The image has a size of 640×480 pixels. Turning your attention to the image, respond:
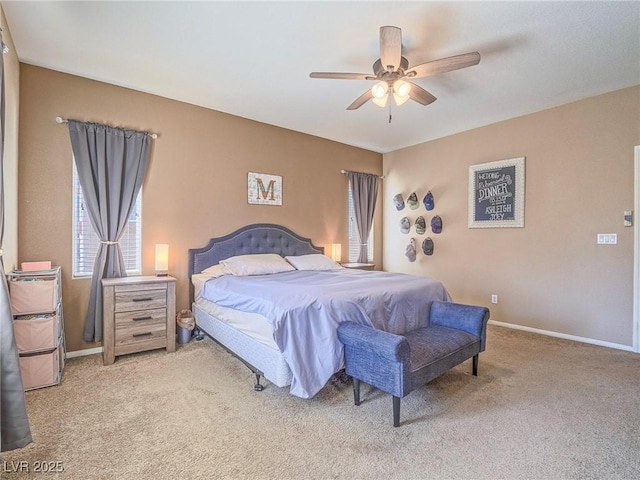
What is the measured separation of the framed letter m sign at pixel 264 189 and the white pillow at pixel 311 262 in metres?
0.89

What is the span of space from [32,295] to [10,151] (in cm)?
120

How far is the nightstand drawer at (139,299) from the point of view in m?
3.13

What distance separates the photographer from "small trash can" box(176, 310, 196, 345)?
3680mm

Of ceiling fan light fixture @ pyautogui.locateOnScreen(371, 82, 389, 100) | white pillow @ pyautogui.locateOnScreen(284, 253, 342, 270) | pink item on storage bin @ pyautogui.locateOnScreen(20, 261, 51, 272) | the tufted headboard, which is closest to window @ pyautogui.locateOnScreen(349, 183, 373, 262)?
the tufted headboard

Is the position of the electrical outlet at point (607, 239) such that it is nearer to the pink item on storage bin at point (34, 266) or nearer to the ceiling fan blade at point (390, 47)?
the ceiling fan blade at point (390, 47)

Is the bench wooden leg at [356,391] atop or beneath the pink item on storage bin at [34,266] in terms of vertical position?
beneath

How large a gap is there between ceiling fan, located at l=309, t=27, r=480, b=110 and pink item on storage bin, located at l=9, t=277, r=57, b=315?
2723 millimetres

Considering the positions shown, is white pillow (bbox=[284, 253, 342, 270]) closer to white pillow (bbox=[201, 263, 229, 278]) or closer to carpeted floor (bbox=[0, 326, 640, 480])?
white pillow (bbox=[201, 263, 229, 278])

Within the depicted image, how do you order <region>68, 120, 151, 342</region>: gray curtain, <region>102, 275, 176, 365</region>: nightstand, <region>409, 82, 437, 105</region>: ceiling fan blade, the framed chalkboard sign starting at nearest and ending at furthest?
<region>409, 82, 437, 105</region>: ceiling fan blade → <region>102, 275, 176, 365</region>: nightstand → <region>68, 120, 151, 342</region>: gray curtain → the framed chalkboard sign

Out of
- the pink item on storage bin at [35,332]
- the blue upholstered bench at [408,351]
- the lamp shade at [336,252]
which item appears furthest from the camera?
the lamp shade at [336,252]

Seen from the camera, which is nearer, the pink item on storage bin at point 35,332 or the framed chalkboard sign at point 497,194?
the pink item on storage bin at point 35,332

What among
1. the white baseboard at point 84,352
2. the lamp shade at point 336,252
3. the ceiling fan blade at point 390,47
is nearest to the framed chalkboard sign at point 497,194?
the lamp shade at point 336,252

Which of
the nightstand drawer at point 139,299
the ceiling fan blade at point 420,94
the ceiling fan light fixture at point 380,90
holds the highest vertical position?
the ceiling fan blade at point 420,94

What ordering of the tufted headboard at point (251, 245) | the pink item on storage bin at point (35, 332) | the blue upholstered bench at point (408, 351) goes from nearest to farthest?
the blue upholstered bench at point (408, 351), the pink item on storage bin at point (35, 332), the tufted headboard at point (251, 245)
